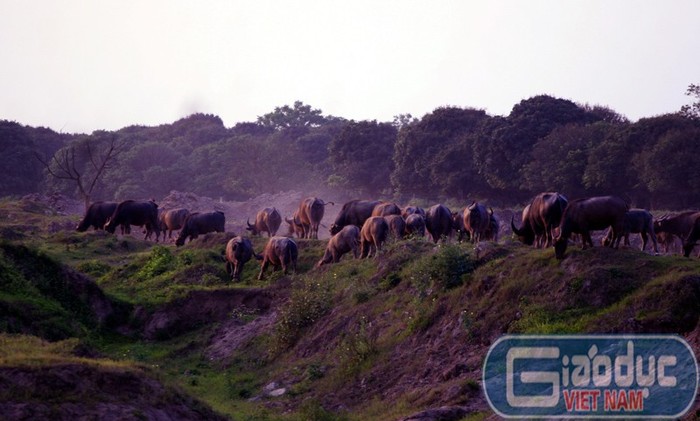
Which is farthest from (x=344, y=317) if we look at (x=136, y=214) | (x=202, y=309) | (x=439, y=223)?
(x=136, y=214)

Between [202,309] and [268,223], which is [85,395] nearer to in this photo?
[202,309]

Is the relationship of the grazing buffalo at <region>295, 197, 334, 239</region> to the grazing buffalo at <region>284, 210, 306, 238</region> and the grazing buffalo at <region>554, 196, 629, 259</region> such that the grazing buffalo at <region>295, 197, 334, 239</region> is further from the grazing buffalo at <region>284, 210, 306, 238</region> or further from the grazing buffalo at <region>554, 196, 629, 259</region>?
the grazing buffalo at <region>554, 196, 629, 259</region>

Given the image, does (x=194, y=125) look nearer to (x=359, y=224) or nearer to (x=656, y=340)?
(x=359, y=224)

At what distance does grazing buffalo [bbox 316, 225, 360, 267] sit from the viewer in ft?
89.8

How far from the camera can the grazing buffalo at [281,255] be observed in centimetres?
2688

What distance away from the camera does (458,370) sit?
1614 centimetres

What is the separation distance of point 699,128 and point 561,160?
673cm

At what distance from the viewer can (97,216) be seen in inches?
1647

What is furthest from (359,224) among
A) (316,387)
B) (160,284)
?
(316,387)

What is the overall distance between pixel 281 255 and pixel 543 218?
9.08 meters

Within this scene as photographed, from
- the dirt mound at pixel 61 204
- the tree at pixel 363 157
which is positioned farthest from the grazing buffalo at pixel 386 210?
the tree at pixel 363 157

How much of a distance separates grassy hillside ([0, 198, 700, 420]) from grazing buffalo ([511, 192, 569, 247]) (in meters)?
0.83

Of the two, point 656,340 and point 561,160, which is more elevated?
point 561,160

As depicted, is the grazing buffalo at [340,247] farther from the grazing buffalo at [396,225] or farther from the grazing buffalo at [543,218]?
the grazing buffalo at [543,218]
